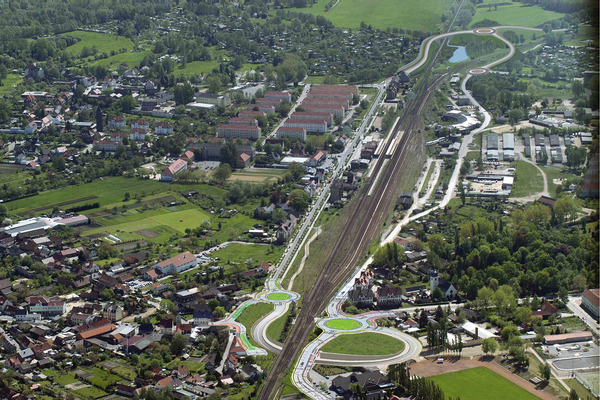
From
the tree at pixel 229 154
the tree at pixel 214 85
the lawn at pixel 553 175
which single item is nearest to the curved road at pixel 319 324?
the lawn at pixel 553 175

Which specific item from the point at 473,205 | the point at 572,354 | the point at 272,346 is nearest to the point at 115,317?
the point at 272,346

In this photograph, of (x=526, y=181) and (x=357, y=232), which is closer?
(x=357, y=232)

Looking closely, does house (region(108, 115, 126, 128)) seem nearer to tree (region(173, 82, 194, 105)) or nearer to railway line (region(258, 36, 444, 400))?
tree (region(173, 82, 194, 105))

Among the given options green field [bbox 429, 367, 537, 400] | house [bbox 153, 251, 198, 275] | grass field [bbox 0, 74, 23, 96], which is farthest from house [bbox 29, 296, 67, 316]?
grass field [bbox 0, 74, 23, 96]

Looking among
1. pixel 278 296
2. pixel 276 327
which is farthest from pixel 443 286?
pixel 276 327

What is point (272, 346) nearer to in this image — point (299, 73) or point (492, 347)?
point (492, 347)

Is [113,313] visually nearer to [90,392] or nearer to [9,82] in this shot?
[90,392]

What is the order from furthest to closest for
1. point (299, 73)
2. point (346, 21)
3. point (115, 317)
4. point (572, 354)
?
point (346, 21) < point (299, 73) < point (115, 317) < point (572, 354)
